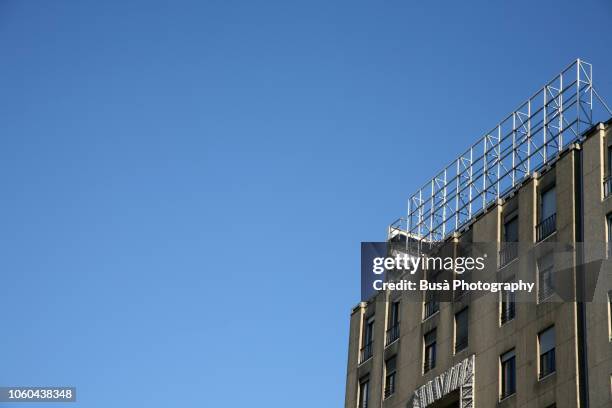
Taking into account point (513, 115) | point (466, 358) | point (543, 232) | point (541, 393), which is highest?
point (513, 115)

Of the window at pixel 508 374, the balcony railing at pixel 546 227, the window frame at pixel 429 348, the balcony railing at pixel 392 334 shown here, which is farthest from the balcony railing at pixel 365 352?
the balcony railing at pixel 546 227

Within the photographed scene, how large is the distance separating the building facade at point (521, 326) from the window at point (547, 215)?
57 mm

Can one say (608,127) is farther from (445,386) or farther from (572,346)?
(445,386)

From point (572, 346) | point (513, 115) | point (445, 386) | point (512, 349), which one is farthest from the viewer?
point (513, 115)

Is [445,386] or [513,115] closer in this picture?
[445,386]

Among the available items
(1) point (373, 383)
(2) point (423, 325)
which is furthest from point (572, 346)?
(1) point (373, 383)

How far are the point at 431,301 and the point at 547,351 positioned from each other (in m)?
12.2

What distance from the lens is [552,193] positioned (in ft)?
210

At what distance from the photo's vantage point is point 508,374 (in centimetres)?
6338

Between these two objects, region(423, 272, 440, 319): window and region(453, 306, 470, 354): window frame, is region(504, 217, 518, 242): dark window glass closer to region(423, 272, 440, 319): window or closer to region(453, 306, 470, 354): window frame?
region(453, 306, 470, 354): window frame

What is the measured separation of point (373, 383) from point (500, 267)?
1279cm

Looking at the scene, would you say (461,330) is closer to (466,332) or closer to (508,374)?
(466,332)

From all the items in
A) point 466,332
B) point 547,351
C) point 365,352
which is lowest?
point 547,351

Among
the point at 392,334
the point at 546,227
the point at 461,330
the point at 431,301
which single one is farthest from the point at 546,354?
the point at 392,334
